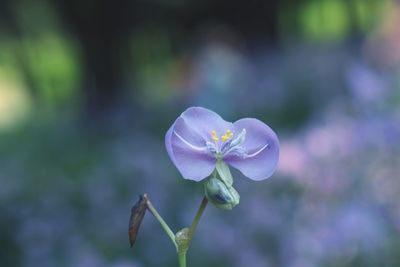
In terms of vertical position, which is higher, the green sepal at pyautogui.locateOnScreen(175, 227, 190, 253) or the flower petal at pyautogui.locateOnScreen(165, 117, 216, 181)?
the flower petal at pyautogui.locateOnScreen(165, 117, 216, 181)

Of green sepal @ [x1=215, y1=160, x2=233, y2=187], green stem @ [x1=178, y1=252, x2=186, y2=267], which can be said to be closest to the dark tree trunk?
green sepal @ [x1=215, y1=160, x2=233, y2=187]

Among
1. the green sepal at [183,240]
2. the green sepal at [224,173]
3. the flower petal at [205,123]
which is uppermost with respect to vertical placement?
the flower petal at [205,123]

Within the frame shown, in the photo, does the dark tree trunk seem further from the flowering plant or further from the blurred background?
the flowering plant

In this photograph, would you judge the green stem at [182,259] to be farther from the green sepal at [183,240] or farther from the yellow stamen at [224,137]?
the yellow stamen at [224,137]

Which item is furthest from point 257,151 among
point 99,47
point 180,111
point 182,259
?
point 99,47

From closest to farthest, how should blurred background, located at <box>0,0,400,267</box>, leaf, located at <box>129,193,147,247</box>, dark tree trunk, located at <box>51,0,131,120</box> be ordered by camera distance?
leaf, located at <box>129,193,147,247</box> < blurred background, located at <box>0,0,400,267</box> < dark tree trunk, located at <box>51,0,131,120</box>

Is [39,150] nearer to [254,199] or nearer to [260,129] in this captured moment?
[254,199]

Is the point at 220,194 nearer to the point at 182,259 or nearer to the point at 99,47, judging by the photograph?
the point at 182,259

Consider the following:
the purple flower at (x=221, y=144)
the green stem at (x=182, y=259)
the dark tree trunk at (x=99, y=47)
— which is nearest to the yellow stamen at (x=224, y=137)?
the purple flower at (x=221, y=144)
